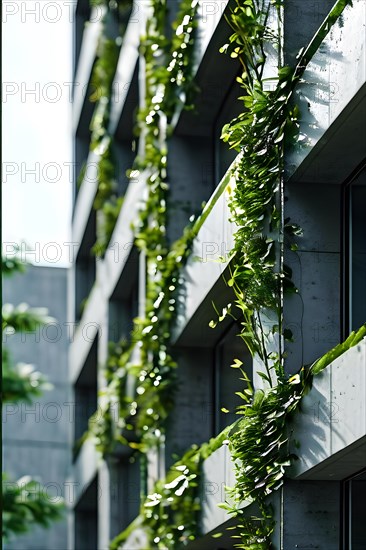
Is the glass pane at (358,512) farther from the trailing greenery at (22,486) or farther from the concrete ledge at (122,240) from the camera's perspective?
the trailing greenery at (22,486)

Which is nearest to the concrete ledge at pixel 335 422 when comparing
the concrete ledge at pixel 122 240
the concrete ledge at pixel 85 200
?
the concrete ledge at pixel 122 240

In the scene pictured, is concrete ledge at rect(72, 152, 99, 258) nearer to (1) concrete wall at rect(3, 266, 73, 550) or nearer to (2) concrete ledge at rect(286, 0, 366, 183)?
(1) concrete wall at rect(3, 266, 73, 550)

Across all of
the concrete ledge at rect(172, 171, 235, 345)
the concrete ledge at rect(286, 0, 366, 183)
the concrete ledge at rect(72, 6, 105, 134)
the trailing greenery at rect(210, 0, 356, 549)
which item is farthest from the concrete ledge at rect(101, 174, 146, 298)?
the concrete ledge at rect(286, 0, 366, 183)

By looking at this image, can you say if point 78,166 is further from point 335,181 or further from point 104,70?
point 335,181

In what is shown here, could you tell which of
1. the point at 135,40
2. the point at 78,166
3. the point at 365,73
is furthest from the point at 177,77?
the point at 78,166

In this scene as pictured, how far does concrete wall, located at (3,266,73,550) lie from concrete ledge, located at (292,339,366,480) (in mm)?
23196

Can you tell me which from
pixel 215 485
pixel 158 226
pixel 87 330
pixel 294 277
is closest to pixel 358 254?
pixel 294 277

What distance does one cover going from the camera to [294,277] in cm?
1019

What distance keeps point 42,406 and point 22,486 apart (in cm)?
1342

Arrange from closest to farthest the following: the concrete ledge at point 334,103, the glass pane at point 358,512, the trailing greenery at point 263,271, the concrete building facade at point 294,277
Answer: the concrete ledge at point 334,103
the concrete building facade at point 294,277
the glass pane at point 358,512
the trailing greenery at point 263,271

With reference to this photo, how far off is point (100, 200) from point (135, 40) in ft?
13.9

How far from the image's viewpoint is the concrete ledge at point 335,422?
28.0 ft

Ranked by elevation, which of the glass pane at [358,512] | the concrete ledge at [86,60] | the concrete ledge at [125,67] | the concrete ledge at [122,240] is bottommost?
the glass pane at [358,512]

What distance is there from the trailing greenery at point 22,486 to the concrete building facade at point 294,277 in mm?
971
